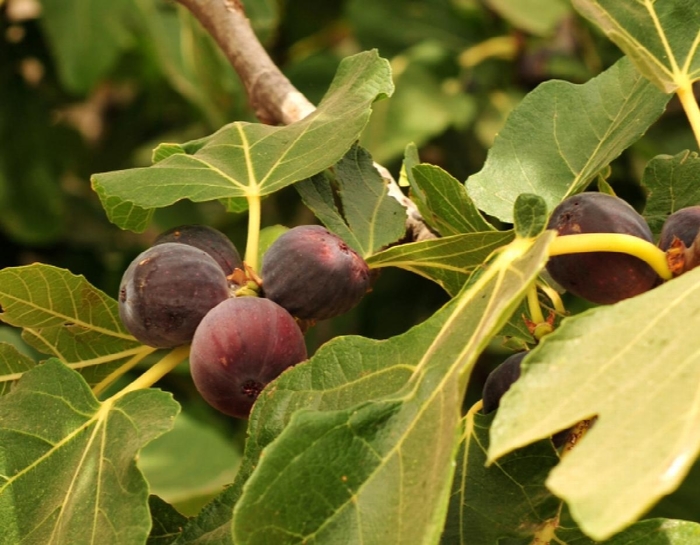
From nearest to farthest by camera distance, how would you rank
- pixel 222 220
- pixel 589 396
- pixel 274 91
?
1. pixel 589 396
2. pixel 274 91
3. pixel 222 220

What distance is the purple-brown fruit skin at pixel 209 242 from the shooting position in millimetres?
731

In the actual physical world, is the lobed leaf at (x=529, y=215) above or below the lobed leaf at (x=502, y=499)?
above

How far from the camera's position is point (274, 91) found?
0.99 metres

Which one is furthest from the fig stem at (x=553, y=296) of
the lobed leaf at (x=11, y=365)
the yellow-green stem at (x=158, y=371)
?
the lobed leaf at (x=11, y=365)

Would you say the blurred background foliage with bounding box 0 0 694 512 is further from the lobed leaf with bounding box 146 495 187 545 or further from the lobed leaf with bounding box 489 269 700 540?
the lobed leaf with bounding box 489 269 700 540

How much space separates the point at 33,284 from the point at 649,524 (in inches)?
Answer: 19.8

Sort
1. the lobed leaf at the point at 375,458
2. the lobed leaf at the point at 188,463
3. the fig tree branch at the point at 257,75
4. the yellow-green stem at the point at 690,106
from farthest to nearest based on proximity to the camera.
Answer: the lobed leaf at the point at 188,463, the fig tree branch at the point at 257,75, the yellow-green stem at the point at 690,106, the lobed leaf at the point at 375,458

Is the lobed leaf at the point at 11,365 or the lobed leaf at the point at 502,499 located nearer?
the lobed leaf at the point at 502,499

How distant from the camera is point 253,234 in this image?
76 cm

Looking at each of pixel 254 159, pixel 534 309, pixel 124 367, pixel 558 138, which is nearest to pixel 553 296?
pixel 534 309

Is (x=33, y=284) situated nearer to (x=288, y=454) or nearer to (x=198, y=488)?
(x=288, y=454)

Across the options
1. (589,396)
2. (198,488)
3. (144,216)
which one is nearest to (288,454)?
(589,396)

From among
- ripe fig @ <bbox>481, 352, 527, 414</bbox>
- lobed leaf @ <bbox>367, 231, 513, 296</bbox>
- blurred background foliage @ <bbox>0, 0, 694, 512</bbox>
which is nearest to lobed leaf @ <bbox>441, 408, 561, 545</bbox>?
ripe fig @ <bbox>481, 352, 527, 414</bbox>

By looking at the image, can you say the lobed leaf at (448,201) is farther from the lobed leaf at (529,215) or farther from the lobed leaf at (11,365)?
the lobed leaf at (11,365)
